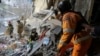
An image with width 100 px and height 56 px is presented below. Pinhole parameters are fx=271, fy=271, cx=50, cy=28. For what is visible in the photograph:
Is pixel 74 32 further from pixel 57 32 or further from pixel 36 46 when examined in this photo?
pixel 36 46

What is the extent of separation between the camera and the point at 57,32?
6.38 metres

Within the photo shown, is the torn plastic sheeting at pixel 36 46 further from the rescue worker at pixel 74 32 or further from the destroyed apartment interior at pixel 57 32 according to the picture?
the rescue worker at pixel 74 32

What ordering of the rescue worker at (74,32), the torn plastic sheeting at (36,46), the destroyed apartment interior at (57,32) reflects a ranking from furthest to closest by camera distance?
the torn plastic sheeting at (36,46) < the destroyed apartment interior at (57,32) < the rescue worker at (74,32)

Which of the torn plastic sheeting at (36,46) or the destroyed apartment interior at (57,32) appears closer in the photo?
the destroyed apartment interior at (57,32)

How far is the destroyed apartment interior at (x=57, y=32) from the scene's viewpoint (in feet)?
16.5

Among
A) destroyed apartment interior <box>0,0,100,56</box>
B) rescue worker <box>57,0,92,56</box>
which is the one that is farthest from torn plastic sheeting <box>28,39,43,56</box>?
rescue worker <box>57,0,92,56</box>

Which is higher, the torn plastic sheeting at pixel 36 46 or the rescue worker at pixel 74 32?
the rescue worker at pixel 74 32

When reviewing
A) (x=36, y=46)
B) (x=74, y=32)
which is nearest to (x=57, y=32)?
(x=36, y=46)

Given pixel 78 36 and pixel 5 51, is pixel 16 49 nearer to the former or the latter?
pixel 5 51

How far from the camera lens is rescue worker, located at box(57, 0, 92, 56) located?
193 inches

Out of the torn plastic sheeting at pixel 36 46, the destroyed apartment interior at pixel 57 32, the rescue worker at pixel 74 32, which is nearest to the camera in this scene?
the rescue worker at pixel 74 32

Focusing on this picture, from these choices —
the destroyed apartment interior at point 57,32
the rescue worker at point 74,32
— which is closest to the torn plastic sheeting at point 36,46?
the destroyed apartment interior at point 57,32

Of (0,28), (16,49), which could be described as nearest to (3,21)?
(0,28)

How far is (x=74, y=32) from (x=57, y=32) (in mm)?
1418
